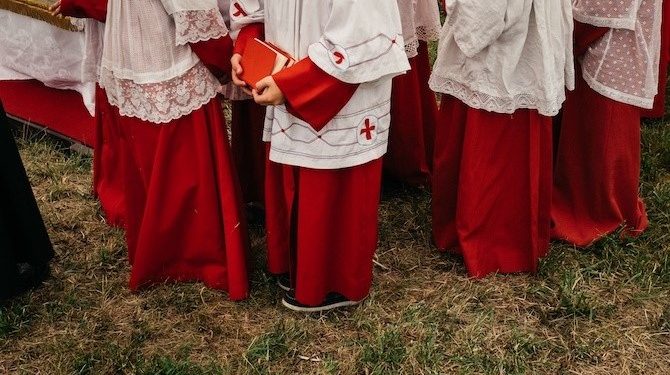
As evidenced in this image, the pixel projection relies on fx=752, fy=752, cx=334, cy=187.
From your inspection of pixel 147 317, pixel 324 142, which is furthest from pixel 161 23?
pixel 147 317

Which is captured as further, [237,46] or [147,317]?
[147,317]

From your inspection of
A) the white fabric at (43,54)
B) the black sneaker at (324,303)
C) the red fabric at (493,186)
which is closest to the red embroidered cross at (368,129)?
the red fabric at (493,186)

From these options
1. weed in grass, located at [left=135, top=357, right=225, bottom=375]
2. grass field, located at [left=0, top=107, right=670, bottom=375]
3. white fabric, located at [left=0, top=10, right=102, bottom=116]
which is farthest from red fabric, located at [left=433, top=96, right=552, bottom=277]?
white fabric, located at [left=0, top=10, right=102, bottom=116]

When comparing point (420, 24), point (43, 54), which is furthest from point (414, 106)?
point (43, 54)

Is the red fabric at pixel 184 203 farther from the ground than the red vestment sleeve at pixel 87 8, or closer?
closer

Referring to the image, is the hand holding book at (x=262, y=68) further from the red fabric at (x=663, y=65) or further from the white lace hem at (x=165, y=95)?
the red fabric at (x=663, y=65)

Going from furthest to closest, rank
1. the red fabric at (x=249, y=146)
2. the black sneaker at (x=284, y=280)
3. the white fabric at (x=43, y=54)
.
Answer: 1. the white fabric at (x=43, y=54)
2. the red fabric at (x=249, y=146)
3. the black sneaker at (x=284, y=280)

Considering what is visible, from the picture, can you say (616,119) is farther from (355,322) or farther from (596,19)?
(355,322)

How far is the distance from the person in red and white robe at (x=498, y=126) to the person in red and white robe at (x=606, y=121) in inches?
7.1

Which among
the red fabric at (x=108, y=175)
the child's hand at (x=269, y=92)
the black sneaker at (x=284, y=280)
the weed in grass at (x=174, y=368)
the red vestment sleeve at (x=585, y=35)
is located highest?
the red vestment sleeve at (x=585, y=35)

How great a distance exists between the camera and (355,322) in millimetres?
2830

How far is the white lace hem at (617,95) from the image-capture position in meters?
→ 2.85

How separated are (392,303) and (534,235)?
62 centimetres

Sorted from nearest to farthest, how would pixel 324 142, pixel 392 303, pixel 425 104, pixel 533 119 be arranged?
pixel 324 142 < pixel 533 119 < pixel 392 303 < pixel 425 104
